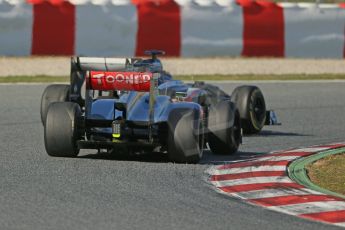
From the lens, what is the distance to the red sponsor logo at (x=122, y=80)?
37.3 feet

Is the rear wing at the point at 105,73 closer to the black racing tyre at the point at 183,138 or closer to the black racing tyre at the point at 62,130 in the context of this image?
the black racing tyre at the point at 62,130

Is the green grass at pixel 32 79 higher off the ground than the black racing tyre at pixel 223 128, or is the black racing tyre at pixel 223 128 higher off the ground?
the green grass at pixel 32 79

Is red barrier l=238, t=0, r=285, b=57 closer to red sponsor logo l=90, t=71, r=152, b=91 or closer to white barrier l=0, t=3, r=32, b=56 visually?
white barrier l=0, t=3, r=32, b=56

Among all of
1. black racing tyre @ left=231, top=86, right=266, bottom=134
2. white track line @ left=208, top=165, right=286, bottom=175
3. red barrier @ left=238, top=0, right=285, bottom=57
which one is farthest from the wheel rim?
red barrier @ left=238, top=0, right=285, bottom=57

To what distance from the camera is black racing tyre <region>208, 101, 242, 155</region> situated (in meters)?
11.8

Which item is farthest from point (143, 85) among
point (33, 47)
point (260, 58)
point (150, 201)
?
point (260, 58)

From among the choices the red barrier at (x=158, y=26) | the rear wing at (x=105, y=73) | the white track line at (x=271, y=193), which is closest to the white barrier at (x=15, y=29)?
the red barrier at (x=158, y=26)

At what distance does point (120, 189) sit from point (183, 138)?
1.63 metres

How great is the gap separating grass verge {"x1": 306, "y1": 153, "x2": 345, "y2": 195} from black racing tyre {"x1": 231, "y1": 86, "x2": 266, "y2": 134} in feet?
7.20

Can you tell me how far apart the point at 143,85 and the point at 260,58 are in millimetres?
11550

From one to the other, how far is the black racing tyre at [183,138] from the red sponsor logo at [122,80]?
50cm

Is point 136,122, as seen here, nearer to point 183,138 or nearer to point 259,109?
point 183,138

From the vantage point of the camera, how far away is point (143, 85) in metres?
11.4

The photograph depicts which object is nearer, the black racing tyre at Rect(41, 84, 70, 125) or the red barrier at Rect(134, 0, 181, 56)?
the black racing tyre at Rect(41, 84, 70, 125)
